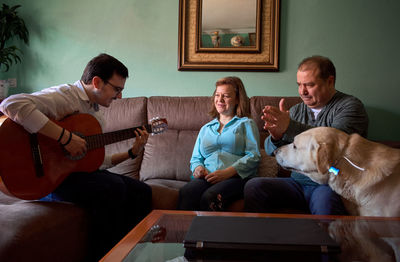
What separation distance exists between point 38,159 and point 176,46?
1.80 m

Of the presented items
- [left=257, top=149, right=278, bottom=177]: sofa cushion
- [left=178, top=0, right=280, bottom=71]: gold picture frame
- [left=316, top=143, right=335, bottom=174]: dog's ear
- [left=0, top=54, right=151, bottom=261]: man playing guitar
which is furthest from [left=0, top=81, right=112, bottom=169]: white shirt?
[left=178, top=0, right=280, bottom=71]: gold picture frame

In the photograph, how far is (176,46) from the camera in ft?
9.32

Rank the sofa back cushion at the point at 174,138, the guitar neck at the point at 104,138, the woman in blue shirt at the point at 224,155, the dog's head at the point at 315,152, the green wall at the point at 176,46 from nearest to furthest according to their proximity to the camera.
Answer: the dog's head at the point at 315,152
the guitar neck at the point at 104,138
the woman in blue shirt at the point at 224,155
the sofa back cushion at the point at 174,138
the green wall at the point at 176,46

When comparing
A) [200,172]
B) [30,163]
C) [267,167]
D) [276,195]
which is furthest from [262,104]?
[30,163]

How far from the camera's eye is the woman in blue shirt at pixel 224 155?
68.3 inches

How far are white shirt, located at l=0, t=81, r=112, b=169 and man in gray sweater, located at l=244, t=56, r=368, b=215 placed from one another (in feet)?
3.09

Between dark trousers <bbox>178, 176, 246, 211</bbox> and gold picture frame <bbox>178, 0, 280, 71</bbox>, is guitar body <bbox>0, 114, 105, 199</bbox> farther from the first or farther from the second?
gold picture frame <bbox>178, 0, 280, 71</bbox>

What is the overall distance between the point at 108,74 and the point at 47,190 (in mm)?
658

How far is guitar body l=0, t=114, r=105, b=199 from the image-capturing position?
126 cm

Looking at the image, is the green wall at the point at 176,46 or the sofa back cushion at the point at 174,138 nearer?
the sofa back cushion at the point at 174,138

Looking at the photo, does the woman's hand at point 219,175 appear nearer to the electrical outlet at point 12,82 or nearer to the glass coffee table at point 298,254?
the glass coffee table at point 298,254

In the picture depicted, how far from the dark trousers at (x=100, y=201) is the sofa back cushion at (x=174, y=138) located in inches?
24.6

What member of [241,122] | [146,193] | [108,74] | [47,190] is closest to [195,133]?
[241,122]

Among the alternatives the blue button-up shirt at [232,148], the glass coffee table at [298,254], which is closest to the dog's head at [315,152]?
the glass coffee table at [298,254]
